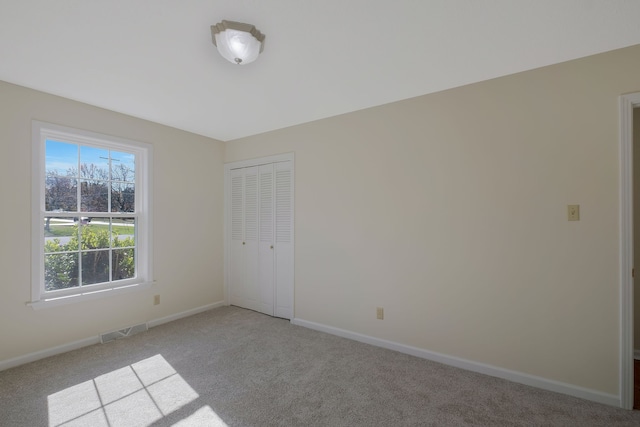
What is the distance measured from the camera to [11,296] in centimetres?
248

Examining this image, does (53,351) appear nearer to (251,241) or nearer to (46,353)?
(46,353)

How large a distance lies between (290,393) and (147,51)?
2.67 m

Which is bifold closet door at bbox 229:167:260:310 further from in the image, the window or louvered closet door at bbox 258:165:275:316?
the window

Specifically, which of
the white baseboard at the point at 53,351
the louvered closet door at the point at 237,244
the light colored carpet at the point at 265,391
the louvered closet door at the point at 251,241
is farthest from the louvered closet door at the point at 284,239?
the white baseboard at the point at 53,351

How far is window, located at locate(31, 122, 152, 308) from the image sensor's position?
2703 mm

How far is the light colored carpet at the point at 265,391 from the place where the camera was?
186cm

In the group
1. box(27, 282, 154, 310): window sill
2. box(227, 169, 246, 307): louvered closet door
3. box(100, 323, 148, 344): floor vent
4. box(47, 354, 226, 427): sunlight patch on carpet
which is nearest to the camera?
box(47, 354, 226, 427): sunlight patch on carpet

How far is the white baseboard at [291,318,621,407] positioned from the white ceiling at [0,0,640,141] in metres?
2.44

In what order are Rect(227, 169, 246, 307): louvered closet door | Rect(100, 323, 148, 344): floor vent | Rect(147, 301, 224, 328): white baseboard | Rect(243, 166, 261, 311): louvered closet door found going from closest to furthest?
Rect(100, 323, 148, 344): floor vent
Rect(147, 301, 224, 328): white baseboard
Rect(243, 166, 261, 311): louvered closet door
Rect(227, 169, 246, 307): louvered closet door

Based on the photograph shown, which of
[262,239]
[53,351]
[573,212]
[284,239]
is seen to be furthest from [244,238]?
[573,212]

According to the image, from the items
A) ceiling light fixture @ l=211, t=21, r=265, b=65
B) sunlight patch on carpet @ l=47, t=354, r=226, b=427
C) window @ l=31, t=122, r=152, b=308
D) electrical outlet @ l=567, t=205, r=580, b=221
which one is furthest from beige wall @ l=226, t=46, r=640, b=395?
window @ l=31, t=122, r=152, b=308

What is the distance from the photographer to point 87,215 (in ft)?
9.82

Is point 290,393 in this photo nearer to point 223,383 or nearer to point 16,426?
point 223,383

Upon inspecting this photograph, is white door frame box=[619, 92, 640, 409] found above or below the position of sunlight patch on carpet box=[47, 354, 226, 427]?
above
